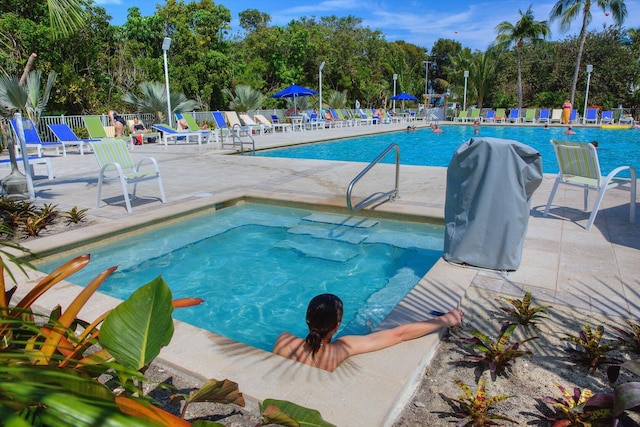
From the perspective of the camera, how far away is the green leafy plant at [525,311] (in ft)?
9.52

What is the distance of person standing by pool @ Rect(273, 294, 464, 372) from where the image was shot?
8.02ft

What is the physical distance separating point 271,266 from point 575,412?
360cm

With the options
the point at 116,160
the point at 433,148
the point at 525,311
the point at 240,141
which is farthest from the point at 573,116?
the point at 525,311

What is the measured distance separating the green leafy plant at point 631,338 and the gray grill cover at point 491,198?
3.65 feet

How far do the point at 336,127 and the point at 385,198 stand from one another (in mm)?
20128

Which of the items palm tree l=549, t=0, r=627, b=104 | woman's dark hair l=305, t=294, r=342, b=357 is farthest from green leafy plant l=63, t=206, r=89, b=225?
palm tree l=549, t=0, r=627, b=104

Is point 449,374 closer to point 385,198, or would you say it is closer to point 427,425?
point 427,425

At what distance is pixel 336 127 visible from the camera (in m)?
26.1

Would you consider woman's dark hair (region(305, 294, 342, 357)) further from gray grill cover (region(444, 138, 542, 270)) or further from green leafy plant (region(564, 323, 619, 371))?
gray grill cover (region(444, 138, 542, 270))

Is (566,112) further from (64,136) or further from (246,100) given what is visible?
(64,136)

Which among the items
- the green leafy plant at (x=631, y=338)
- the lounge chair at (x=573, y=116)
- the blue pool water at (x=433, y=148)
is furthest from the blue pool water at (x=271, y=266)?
the lounge chair at (x=573, y=116)

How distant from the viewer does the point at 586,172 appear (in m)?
5.27

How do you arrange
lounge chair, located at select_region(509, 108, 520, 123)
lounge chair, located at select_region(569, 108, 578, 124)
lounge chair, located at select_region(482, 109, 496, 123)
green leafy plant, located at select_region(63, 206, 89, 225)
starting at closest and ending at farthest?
green leafy plant, located at select_region(63, 206, 89, 225) → lounge chair, located at select_region(569, 108, 578, 124) → lounge chair, located at select_region(509, 108, 520, 123) → lounge chair, located at select_region(482, 109, 496, 123)

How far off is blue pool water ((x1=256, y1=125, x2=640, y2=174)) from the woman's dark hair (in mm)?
10295
